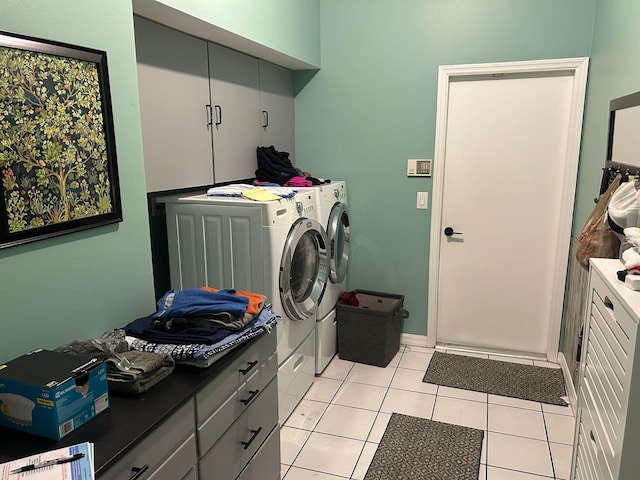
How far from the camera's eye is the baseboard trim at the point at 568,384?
275cm

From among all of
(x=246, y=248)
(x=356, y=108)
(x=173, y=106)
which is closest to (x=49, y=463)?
(x=246, y=248)

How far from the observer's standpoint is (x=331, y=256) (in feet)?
10.5

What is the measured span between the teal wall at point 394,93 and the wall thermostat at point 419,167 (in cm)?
4

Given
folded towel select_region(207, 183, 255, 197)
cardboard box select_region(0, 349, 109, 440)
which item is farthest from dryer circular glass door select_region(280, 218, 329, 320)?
cardboard box select_region(0, 349, 109, 440)

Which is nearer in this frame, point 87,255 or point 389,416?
point 87,255

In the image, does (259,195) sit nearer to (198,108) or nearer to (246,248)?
(246,248)

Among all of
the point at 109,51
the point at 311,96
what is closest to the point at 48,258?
the point at 109,51

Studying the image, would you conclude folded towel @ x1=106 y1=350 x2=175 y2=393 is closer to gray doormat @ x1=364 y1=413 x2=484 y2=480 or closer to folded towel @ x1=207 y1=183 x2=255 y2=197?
folded towel @ x1=207 y1=183 x2=255 y2=197

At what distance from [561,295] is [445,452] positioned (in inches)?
58.9

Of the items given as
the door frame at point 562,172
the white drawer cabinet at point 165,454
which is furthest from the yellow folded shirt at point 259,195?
the door frame at point 562,172

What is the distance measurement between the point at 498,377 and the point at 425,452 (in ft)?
3.31

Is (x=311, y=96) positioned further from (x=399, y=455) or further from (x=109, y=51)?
(x=399, y=455)

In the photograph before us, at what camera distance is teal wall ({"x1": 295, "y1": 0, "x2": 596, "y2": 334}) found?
3.06 m

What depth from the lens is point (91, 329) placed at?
1611mm
